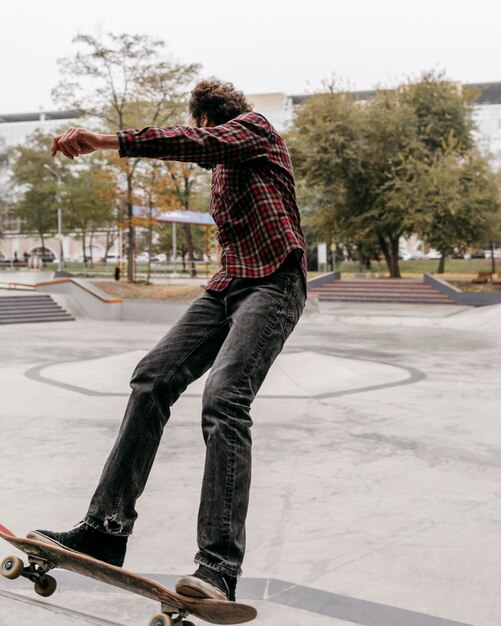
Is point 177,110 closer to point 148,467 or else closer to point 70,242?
point 148,467

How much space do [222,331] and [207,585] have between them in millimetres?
960

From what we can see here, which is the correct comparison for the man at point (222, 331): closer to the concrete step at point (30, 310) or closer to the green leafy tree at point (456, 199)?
the concrete step at point (30, 310)

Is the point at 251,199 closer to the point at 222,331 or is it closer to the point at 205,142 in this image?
the point at 205,142

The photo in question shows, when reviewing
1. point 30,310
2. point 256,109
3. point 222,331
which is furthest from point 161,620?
point 256,109

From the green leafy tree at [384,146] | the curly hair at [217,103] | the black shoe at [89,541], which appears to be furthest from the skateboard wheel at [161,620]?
the green leafy tree at [384,146]

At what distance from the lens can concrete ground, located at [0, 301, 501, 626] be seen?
9.75 feet

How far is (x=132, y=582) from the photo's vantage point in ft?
7.57

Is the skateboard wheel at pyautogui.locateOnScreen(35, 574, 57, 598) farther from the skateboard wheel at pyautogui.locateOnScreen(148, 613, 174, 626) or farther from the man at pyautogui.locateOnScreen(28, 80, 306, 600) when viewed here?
the skateboard wheel at pyautogui.locateOnScreen(148, 613, 174, 626)

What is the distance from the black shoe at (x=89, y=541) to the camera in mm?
2543

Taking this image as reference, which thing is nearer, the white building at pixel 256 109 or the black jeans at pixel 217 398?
the black jeans at pixel 217 398

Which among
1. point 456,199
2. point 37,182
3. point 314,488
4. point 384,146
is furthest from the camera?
point 37,182

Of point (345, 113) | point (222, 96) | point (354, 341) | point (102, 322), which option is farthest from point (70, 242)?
point (222, 96)

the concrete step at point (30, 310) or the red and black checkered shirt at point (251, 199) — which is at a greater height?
the red and black checkered shirt at point (251, 199)

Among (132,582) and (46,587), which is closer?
(132,582)
